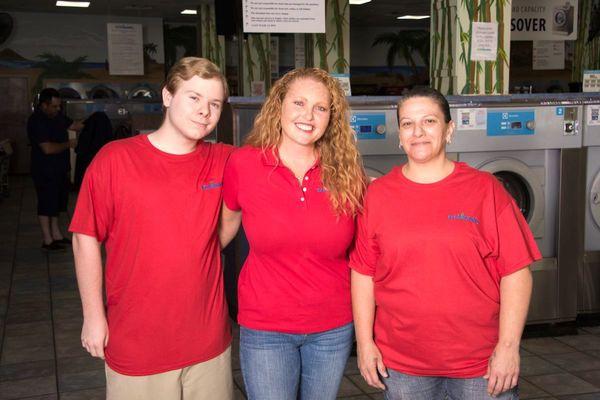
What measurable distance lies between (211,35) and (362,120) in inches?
373

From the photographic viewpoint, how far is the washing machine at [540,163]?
4336 millimetres

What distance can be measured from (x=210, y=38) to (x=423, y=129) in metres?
11.4

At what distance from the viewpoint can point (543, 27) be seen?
7172 millimetres

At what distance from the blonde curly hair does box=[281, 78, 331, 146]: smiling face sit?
29mm

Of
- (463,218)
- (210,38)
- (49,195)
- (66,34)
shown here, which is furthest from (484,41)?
(66,34)

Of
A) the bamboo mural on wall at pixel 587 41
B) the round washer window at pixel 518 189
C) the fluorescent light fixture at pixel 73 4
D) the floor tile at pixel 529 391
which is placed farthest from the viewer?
the fluorescent light fixture at pixel 73 4

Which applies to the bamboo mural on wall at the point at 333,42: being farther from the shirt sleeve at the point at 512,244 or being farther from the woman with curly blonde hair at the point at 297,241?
the shirt sleeve at the point at 512,244

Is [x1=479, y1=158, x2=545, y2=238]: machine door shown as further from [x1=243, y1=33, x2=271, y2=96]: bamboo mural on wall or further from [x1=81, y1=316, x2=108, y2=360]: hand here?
[x1=243, y1=33, x2=271, y2=96]: bamboo mural on wall

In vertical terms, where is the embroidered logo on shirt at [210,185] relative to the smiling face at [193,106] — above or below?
below

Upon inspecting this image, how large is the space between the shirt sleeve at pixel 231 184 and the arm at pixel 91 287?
0.40 meters

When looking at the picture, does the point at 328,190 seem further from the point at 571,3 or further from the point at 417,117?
the point at 571,3

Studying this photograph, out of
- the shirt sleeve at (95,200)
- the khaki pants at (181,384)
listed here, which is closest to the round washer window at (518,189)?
the khaki pants at (181,384)

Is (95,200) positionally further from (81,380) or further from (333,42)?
(333,42)

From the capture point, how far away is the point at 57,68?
14.8 meters
